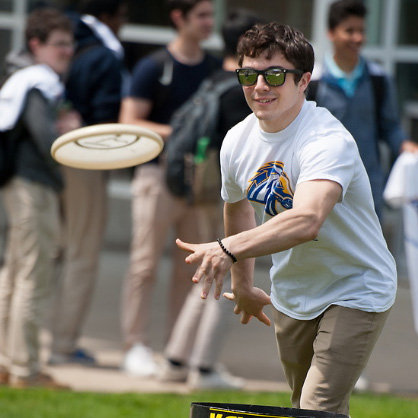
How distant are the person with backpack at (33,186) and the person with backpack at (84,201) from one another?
44 cm

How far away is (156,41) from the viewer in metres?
10.8

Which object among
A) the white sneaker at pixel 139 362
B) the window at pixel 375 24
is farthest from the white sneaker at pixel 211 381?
the window at pixel 375 24

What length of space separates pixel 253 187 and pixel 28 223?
2.77 metres

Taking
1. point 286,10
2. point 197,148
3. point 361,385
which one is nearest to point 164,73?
point 197,148

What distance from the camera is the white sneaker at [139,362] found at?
681cm

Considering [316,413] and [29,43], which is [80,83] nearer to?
[29,43]

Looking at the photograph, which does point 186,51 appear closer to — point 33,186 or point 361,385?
point 33,186

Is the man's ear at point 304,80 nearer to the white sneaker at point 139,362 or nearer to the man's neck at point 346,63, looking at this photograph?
the man's neck at point 346,63

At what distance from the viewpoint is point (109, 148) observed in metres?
4.32

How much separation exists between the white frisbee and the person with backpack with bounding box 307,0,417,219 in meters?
1.86

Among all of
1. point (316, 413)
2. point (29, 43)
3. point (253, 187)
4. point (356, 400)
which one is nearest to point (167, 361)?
point (356, 400)

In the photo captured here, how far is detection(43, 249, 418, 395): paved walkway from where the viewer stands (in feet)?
21.9

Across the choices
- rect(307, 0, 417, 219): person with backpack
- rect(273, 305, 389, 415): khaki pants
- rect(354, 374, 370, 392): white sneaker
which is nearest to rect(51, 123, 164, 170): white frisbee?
rect(273, 305, 389, 415): khaki pants

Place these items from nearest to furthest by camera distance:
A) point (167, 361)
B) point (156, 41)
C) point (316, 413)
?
point (316, 413), point (167, 361), point (156, 41)
